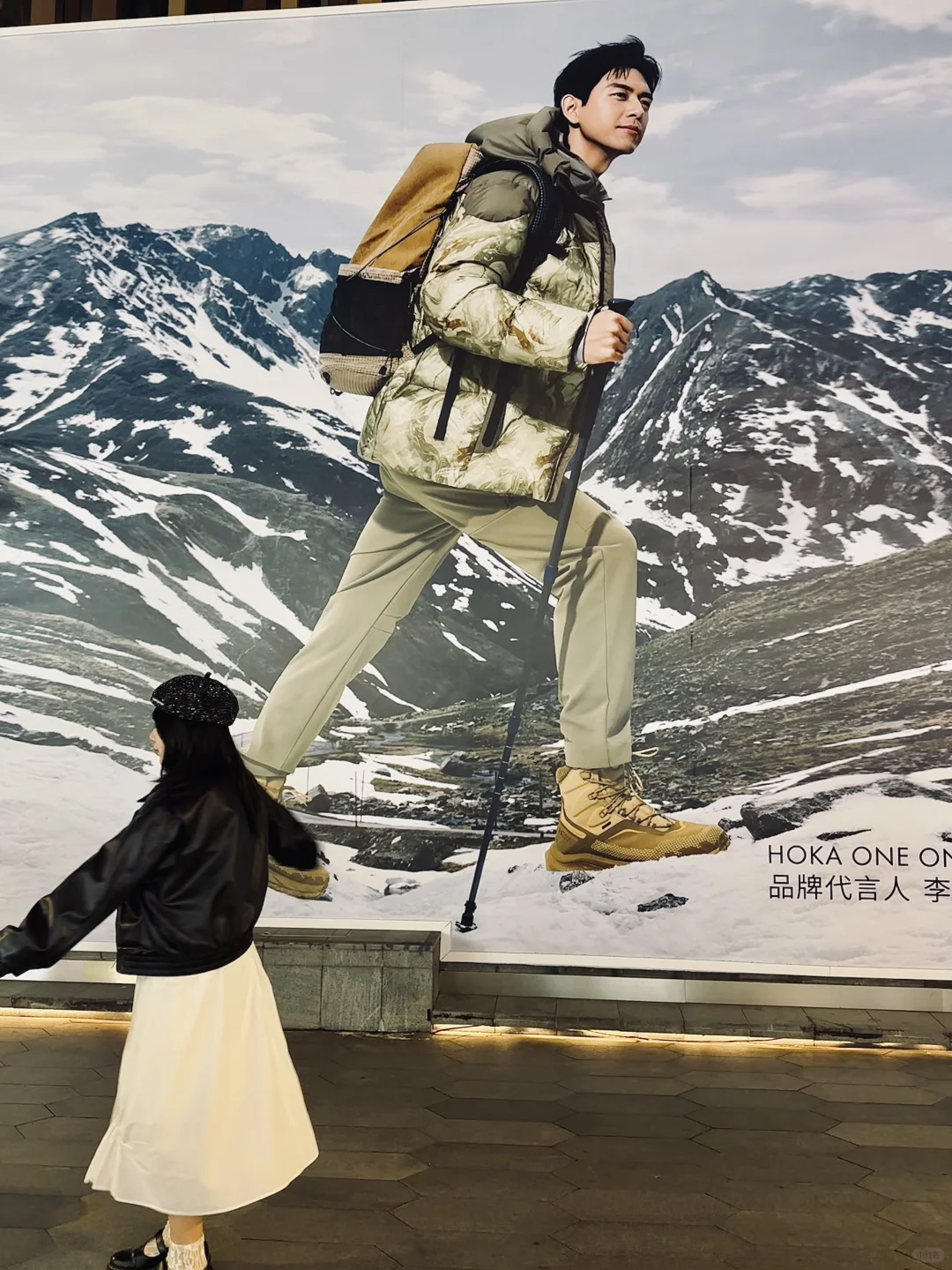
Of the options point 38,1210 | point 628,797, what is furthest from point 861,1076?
point 38,1210

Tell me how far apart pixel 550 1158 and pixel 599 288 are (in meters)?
3.26

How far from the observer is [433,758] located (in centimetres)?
515

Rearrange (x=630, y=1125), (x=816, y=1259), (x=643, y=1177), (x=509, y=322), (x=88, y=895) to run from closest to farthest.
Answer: (x=88, y=895) < (x=816, y=1259) < (x=643, y=1177) < (x=630, y=1125) < (x=509, y=322)

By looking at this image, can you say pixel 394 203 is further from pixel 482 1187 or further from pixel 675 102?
pixel 482 1187

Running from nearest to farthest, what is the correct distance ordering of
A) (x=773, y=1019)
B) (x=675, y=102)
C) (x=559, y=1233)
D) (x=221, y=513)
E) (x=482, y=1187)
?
1. (x=559, y=1233)
2. (x=482, y=1187)
3. (x=773, y=1019)
4. (x=675, y=102)
5. (x=221, y=513)

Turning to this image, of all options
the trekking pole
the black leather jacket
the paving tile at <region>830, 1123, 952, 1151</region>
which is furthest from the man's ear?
the paving tile at <region>830, 1123, 952, 1151</region>

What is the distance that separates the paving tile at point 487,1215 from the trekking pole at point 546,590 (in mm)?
1901

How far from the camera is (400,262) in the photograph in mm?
5180

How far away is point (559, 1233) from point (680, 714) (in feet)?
7.79

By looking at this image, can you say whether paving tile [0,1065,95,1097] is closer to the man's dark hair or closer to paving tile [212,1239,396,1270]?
paving tile [212,1239,396,1270]

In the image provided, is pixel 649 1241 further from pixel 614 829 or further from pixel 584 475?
pixel 584 475

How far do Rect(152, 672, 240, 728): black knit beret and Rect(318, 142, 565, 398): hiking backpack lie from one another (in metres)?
2.58

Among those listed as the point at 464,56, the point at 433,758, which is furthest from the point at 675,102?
the point at 433,758

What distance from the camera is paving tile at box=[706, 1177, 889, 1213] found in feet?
10.4
